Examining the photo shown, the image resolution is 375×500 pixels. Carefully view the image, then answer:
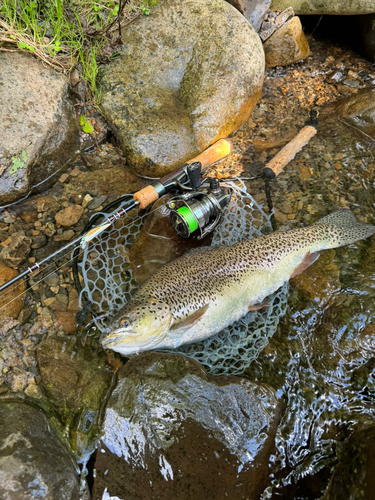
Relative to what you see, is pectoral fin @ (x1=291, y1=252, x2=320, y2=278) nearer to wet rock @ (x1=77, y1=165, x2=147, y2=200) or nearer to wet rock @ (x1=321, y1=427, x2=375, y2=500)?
wet rock @ (x1=321, y1=427, x2=375, y2=500)

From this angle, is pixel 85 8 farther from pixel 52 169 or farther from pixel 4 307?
pixel 4 307

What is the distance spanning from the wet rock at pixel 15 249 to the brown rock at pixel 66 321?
2.69 feet

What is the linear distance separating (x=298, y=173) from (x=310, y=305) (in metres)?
1.94

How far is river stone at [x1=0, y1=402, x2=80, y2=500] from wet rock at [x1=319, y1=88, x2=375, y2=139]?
17.0ft

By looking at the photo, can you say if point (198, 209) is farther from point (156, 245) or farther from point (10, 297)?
point (10, 297)

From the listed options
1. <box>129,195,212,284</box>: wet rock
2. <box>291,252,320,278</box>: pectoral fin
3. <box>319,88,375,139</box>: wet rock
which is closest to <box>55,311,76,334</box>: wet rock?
<box>129,195,212,284</box>: wet rock

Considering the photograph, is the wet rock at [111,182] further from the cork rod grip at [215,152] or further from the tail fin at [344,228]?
the tail fin at [344,228]

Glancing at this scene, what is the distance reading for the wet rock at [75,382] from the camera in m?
2.95

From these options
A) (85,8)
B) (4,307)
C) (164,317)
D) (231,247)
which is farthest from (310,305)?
(85,8)

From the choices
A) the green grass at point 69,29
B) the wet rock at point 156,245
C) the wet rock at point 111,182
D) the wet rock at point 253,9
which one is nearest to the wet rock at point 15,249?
the wet rock at point 111,182

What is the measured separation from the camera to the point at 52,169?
4.54m

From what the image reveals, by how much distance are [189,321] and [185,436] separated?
88 centimetres

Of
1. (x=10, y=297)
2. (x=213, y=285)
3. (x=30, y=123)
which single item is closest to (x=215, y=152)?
(x=213, y=285)

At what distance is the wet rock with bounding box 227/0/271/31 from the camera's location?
5506mm
